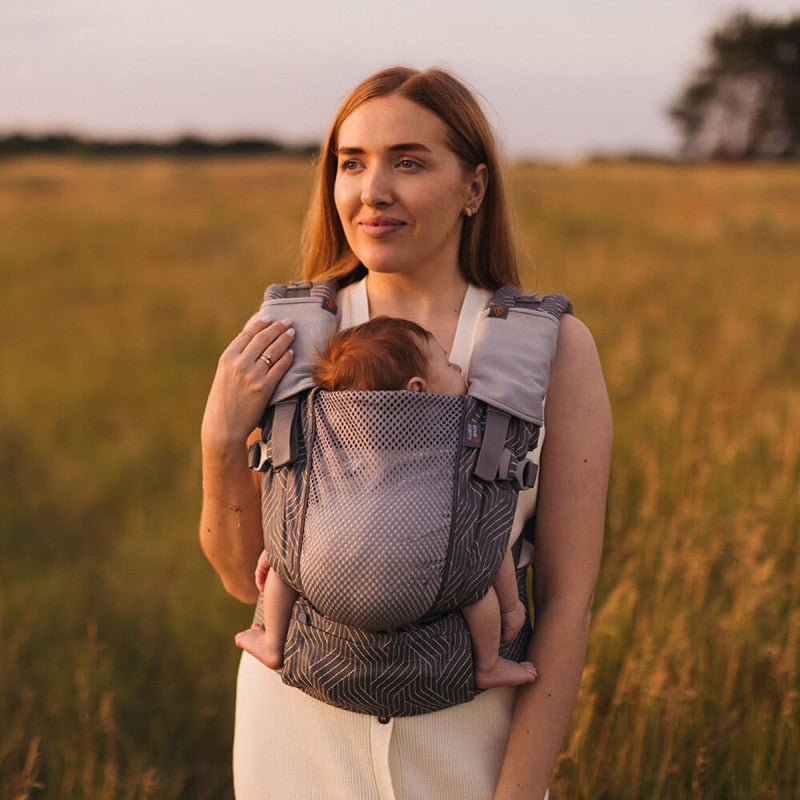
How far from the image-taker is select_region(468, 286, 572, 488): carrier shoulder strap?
1.44 metres

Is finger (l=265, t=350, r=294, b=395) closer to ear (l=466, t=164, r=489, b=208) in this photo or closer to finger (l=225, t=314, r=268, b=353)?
finger (l=225, t=314, r=268, b=353)

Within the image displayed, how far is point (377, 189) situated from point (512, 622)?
0.80 m

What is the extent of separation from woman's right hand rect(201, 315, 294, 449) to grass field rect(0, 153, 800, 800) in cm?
58

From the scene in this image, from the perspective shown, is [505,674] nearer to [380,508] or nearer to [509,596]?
[509,596]

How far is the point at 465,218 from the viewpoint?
5.75ft

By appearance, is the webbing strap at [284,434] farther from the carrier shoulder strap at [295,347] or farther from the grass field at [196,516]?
the grass field at [196,516]

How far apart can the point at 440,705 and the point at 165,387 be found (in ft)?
18.3

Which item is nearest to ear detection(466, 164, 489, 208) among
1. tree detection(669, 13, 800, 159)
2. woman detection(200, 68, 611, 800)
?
woman detection(200, 68, 611, 800)

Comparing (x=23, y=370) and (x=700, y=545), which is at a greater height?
(x=700, y=545)

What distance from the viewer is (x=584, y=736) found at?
238 centimetres

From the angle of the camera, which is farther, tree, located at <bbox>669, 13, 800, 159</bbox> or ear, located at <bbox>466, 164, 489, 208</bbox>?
tree, located at <bbox>669, 13, 800, 159</bbox>

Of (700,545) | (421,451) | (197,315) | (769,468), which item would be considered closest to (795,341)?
(769,468)

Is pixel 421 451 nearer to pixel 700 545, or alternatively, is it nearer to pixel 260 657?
pixel 260 657

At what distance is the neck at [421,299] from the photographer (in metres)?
1.69
